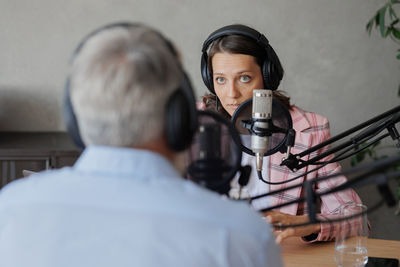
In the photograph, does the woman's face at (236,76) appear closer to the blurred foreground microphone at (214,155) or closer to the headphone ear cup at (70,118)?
the blurred foreground microphone at (214,155)

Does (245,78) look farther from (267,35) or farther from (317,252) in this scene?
(267,35)

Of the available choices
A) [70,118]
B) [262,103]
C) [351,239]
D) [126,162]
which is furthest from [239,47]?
[126,162]

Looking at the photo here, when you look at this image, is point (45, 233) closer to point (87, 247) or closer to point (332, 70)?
point (87, 247)

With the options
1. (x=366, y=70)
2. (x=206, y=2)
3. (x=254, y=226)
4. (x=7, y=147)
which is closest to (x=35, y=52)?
(x=7, y=147)

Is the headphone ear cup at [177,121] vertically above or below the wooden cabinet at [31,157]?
below

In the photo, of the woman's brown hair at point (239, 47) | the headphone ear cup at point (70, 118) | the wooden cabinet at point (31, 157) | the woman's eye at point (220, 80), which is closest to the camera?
the headphone ear cup at point (70, 118)

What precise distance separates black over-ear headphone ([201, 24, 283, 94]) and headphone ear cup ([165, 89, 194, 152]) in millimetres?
1147

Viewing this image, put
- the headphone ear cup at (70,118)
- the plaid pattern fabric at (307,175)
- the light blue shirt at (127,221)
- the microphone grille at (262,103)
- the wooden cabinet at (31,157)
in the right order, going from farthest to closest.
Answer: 1. the wooden cabinet at (31,157)
2. the plaid pattern fabric at (307,175)
3. the microphone grille at (262,103)
4. the headphone ear cup at (70,118)
5. the light blue shirt at (127,221)

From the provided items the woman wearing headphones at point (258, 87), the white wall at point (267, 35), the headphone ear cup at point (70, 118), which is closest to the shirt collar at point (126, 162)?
the headphone ear cup at point (70, 118)

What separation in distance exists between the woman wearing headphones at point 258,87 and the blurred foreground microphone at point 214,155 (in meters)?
0.88

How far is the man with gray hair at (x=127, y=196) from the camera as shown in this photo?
765 millimetres

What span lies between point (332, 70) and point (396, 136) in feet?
7.85

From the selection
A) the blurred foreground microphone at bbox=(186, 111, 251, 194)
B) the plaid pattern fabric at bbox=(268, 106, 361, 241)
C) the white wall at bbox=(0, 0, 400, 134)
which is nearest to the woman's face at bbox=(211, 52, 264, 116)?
the plaid pattern fabric at bbox=(268, 106, 361, 241)

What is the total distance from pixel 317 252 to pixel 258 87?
2.35 ft
